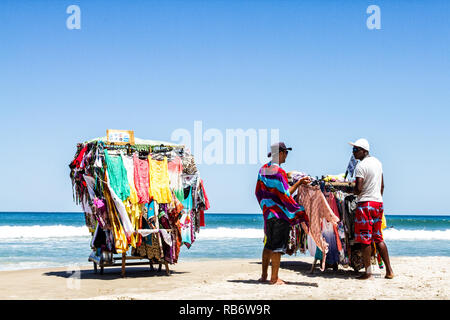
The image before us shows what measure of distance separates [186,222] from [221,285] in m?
1.85

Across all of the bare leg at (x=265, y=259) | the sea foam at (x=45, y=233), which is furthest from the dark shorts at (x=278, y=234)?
the sea foam at (x=45, y=233)

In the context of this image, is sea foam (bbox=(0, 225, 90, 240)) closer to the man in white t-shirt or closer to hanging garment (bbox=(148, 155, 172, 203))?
hanging garment (bbox=(148, 155, 172, 203))

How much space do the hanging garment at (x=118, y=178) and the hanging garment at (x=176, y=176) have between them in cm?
76

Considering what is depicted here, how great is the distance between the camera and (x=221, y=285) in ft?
21.4

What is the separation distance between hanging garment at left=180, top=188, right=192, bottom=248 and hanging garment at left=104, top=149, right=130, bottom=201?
1035mm

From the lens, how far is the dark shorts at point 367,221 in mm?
6949

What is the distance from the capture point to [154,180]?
7.87 metres

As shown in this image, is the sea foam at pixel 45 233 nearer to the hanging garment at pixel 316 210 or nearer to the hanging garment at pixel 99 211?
the hanging garment at pixel 99 211

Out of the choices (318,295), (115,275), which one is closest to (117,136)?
(115,275)

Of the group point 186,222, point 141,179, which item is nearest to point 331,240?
point 186,222

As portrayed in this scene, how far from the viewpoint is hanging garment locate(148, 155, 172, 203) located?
25.6 feet

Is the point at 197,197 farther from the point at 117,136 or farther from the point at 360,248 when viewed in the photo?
the point at 360,248

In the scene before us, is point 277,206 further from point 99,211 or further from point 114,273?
point 114,273
